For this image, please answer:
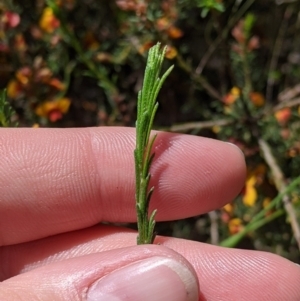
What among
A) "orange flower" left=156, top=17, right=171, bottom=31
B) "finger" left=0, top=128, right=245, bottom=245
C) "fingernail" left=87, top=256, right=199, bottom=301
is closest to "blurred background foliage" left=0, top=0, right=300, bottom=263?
"orange flower" left=156, top=17, right=171, bottom=31

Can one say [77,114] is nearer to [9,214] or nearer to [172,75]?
[172,75]

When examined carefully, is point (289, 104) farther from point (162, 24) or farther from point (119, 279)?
point (119, 279)

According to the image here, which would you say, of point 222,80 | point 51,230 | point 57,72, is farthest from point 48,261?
point 222,80

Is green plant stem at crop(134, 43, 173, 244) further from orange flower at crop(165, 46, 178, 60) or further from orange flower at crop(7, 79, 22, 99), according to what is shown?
orange flower at crop(7, 79, 22, 99)

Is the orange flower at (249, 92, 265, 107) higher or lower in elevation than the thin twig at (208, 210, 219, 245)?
higher

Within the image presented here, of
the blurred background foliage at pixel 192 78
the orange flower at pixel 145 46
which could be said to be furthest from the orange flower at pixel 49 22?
the orange flower at pixel 145 46

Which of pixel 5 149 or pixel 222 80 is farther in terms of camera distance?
pixel 222 80

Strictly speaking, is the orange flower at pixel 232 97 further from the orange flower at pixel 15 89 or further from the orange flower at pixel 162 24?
the orange flower at pixel 15 89
